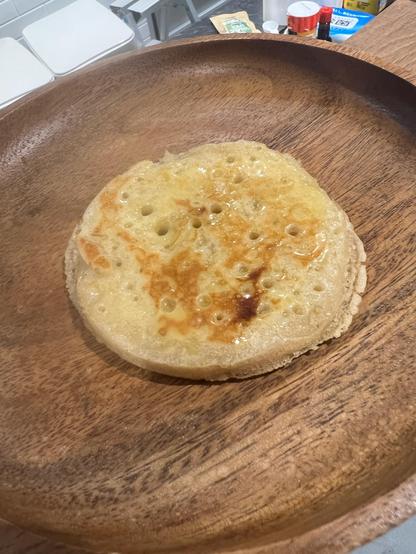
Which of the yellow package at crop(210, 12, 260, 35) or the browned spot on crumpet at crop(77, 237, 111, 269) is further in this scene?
the yellow package at crop(210, 12, 260, 35)

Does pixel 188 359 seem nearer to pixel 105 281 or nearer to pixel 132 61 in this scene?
pixel 105 281

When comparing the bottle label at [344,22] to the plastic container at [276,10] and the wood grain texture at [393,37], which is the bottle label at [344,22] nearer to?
the plastic container at [276,10]

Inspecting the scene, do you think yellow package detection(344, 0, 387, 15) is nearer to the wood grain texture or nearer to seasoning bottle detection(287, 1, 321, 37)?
seasoning bottle detection(287, 1, 321, 37)

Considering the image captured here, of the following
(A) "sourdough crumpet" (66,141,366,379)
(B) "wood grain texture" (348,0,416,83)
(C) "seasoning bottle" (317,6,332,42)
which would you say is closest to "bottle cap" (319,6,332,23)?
(C) "seasoning bottle" (317,6,332,42)

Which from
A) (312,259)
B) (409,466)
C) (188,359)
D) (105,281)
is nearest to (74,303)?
(105,281)

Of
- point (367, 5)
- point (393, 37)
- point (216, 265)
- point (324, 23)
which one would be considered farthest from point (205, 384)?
point (367, 5)

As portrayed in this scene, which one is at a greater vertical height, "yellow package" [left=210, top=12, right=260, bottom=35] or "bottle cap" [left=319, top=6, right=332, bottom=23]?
"bottle cap" [left=319, top=6, right=332, bottom=23]

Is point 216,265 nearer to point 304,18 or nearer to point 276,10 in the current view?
point 304,18
